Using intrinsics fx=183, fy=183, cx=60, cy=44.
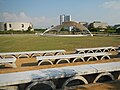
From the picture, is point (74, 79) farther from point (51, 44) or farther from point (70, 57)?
point (51, 44)

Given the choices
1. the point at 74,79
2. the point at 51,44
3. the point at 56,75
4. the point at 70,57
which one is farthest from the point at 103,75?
the point at 51,44

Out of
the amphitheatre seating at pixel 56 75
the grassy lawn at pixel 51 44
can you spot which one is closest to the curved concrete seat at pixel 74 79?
the amphitheatre seating at pixel 56 75

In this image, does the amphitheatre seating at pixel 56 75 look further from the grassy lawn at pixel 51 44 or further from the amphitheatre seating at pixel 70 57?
the grassy lawn at pixel 51 44

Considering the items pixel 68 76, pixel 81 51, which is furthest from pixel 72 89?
pixel 81 51

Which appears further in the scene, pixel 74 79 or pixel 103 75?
pixel 103 75

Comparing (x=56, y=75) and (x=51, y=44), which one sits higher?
(x=56, y=75)

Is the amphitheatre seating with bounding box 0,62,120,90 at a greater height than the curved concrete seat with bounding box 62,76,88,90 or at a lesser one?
greater

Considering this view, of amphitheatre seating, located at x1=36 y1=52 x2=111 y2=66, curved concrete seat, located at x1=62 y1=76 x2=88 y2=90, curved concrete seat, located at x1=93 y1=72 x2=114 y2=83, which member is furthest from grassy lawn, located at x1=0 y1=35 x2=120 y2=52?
curved concrete seat, located at x1=62 y1=76 x2=88 y2=90

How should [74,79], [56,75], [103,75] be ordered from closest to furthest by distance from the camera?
[56,75]
[74,79]
[103,75]

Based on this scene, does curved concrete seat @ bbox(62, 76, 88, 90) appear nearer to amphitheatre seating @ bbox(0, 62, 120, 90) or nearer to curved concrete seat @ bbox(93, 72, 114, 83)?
amphitheatre seating @ bbox(0, 62, 120, 90)

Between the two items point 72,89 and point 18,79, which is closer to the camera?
point 18,79

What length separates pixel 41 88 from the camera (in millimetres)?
6668

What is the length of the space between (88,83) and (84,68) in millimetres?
623

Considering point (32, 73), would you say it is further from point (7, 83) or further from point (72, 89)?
point (72, 89)
